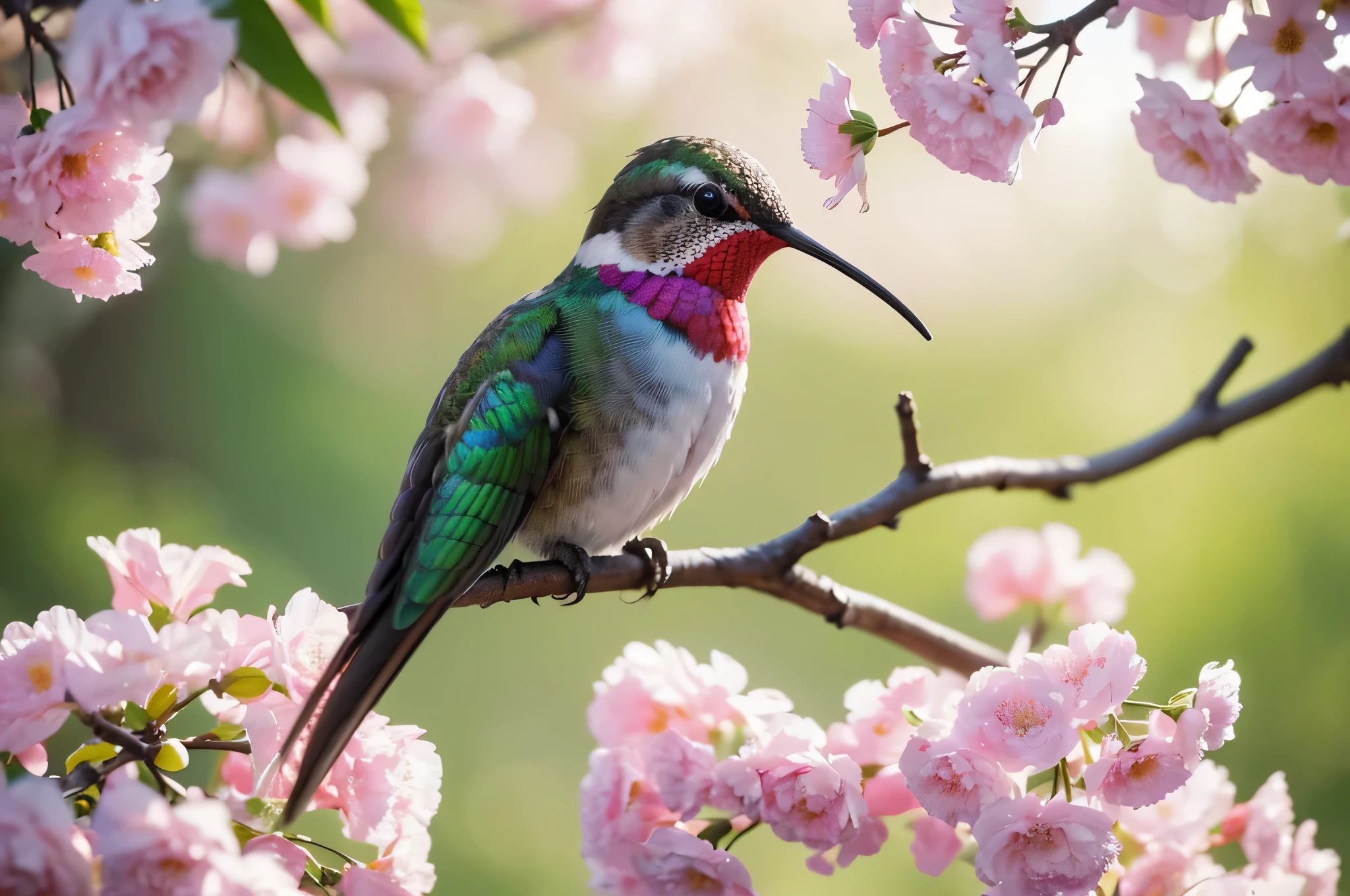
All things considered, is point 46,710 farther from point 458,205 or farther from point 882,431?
point 882,431

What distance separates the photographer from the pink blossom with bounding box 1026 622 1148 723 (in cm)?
80

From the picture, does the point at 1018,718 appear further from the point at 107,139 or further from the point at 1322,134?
the point at 107,139

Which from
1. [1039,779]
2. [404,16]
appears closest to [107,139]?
[404,16]

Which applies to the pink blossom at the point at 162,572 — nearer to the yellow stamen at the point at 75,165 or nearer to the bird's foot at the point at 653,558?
the yellow stamen at the point at 75,165

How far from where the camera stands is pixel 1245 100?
0.93 metres

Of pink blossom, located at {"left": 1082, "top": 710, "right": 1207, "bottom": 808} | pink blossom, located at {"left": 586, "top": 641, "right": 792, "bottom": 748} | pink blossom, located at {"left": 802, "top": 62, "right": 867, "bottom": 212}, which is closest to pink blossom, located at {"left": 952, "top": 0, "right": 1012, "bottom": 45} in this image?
pink blossom, located at {"left": 802, "top": 62, "right": 867, "bottom": 212}

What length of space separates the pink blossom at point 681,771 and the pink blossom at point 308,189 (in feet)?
4.63

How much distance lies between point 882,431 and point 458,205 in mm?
1716

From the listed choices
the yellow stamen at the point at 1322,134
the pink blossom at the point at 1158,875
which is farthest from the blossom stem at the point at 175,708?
the yellow stamen at the point at 1322,134

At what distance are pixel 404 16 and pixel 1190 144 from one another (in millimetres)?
698

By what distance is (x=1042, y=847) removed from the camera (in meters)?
0.82

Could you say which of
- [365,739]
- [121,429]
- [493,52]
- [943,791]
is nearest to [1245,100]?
[943,791]

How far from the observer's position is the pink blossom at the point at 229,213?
6.54ft

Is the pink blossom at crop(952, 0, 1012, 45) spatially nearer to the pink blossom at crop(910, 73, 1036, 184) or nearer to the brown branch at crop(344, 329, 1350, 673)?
the pink blossom at crop(910, 73, 1036, 184)
